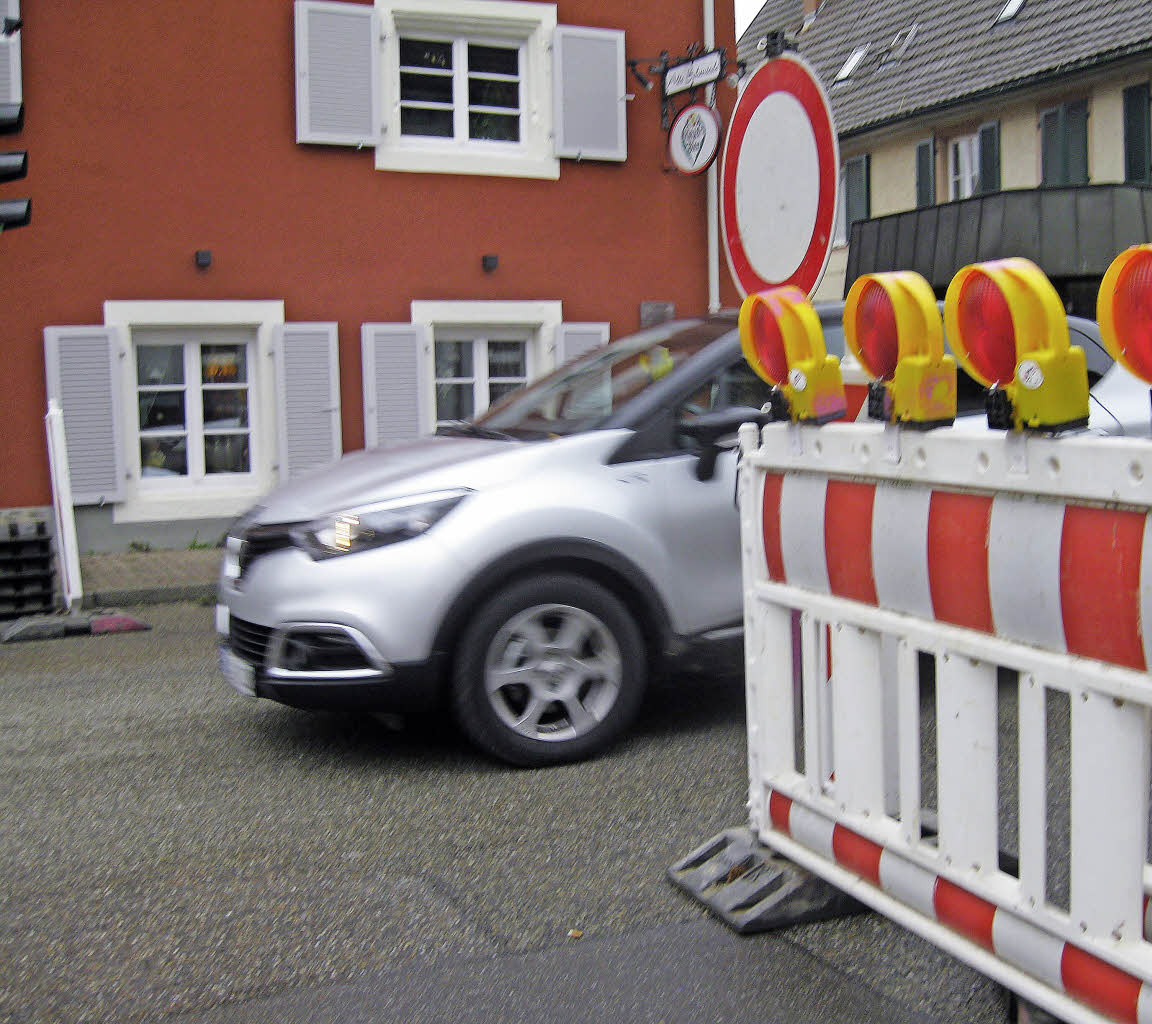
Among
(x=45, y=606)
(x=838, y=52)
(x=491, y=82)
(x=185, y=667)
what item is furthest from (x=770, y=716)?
(x=838, y=52)

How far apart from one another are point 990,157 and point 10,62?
18727mm

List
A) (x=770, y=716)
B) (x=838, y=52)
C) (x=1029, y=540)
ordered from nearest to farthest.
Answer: (x=1029, y=540) < (x=770, y=716) < (x=838, y=52)

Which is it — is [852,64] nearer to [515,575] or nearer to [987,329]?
[515,575]

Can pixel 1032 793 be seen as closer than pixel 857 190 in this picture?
Yes

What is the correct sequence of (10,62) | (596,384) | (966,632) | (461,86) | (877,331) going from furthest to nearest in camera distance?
(461,86) < (10,62) < (596,384) < (877,331) < (966,632)

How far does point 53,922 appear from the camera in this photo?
3840 mm

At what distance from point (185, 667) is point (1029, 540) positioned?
5.79m

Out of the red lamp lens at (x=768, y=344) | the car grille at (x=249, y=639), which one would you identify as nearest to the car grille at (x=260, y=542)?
the car grille at (x=249, y=639)

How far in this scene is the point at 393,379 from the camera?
42.1 feet

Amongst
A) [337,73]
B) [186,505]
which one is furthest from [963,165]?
[186,505]

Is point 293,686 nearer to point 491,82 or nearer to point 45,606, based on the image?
point 45,606

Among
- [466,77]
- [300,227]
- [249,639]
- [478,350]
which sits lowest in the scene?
[249,639]

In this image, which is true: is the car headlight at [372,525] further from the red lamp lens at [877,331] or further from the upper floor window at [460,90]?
the upper floor window at [460,90]

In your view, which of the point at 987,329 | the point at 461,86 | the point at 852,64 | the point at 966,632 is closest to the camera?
the point at 987,329
